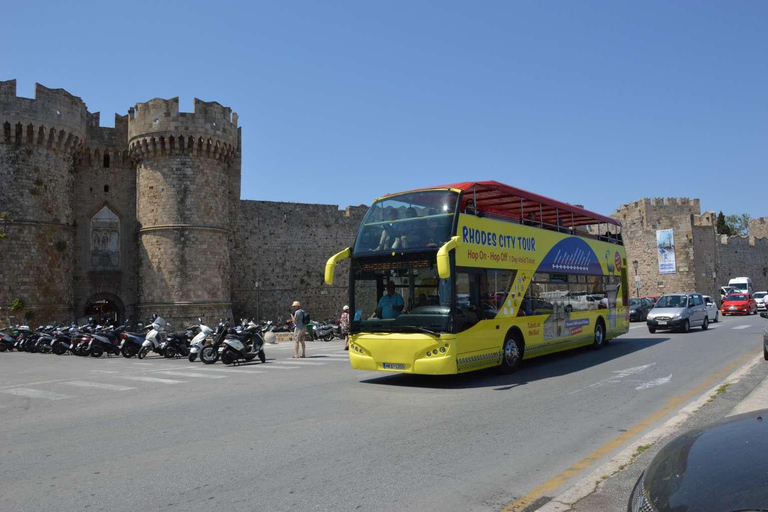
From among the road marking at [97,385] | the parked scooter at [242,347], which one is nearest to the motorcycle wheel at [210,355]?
the parked scooter at [242,347]

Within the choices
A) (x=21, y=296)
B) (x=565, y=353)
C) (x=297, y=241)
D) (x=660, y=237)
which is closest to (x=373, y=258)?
(x=565, y=353)

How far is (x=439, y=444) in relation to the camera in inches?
222

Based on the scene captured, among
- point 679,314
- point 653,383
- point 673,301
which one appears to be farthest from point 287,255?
point 653,383

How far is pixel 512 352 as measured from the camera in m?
10.8

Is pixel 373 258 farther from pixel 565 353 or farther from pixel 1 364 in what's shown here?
pixel 1 364

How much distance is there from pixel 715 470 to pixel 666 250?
148 ft

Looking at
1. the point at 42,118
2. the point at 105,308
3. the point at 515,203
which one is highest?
the point at 42,118

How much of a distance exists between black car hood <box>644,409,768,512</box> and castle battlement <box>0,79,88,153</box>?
90.7ft

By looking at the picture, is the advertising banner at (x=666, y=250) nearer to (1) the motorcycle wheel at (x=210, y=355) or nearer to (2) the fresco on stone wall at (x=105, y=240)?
(2) the fresco on stone wall at (x=105, y=240)

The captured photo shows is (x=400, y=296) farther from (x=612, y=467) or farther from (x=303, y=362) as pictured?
(x=303, y=362)

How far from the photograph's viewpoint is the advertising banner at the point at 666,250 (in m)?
42.8

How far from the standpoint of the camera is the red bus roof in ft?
34.5

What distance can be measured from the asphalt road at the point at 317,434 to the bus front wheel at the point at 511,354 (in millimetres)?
209

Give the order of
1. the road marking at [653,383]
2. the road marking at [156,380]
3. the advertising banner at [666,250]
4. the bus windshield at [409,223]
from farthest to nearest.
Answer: the advertising banner at [666,250], the road marking at [156,380], the bus windshield at [409,223], the road marking at [653,383]
